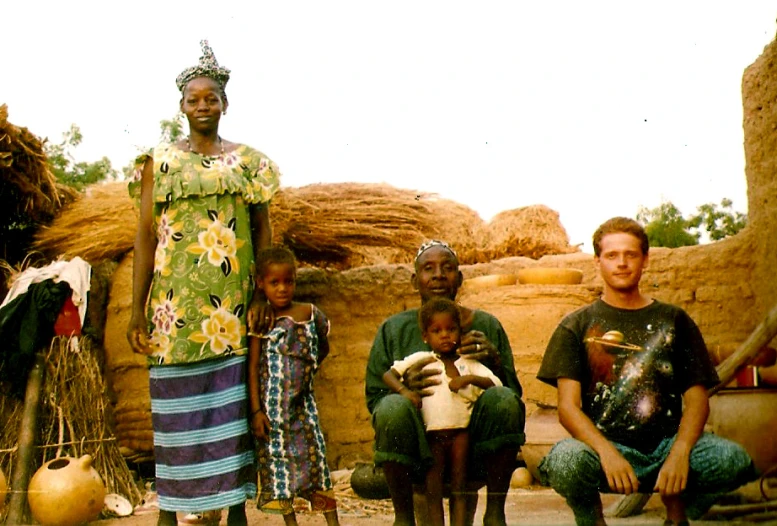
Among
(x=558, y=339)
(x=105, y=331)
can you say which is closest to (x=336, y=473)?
(x=105, y=331)

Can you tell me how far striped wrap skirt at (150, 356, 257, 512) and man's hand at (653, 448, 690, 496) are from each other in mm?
1717

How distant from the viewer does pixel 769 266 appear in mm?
5215

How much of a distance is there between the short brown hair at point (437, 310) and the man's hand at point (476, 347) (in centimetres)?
6

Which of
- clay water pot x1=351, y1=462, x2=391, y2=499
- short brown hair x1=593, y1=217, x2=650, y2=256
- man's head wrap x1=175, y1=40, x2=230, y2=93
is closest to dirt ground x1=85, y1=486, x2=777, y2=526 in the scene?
clay water pot x1=351, y1=462, x2=391, y2=499

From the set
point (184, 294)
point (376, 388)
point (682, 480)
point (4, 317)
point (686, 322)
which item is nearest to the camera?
point (682, 480)

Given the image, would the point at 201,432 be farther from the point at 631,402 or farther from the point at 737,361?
the point at 737,361

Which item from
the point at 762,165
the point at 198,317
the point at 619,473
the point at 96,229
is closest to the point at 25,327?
the point at 96,229

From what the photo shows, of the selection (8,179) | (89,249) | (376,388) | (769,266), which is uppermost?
(8,179)

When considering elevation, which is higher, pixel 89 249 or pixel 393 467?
pixel 89 249

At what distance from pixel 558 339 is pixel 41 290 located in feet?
9.97

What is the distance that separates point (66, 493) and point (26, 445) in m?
0.55

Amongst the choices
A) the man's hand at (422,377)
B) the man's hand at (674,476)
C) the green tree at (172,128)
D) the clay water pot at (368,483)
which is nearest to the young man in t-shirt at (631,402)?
the man's hand at (674,476)

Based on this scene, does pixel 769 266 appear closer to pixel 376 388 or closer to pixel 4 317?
pixel 376 388

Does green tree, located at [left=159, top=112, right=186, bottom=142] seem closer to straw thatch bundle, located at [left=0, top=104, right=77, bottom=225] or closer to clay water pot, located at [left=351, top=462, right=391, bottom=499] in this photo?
straw thatch bundle, located at [left=0, top=104, right=77, bottom=225]
